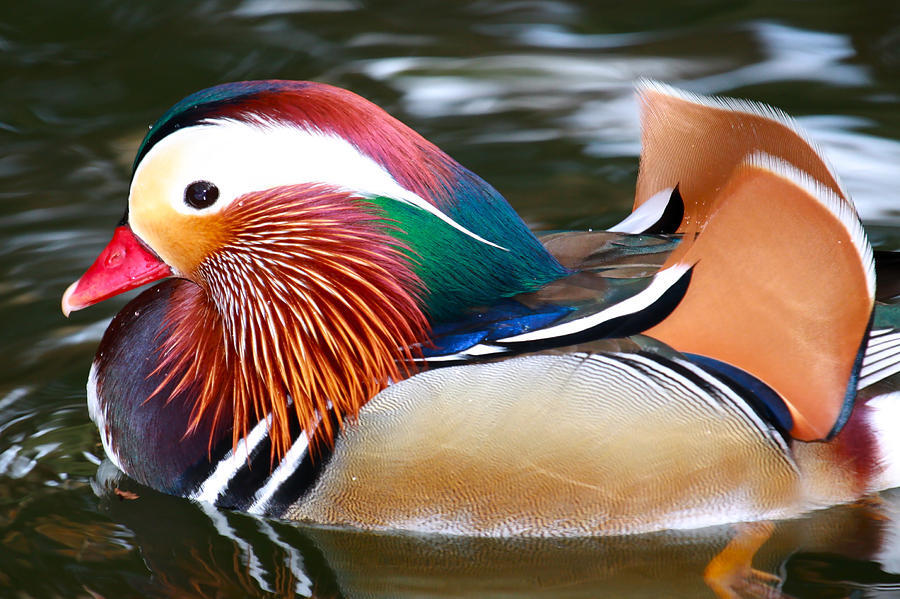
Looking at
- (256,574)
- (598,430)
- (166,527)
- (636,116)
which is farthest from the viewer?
(636,116)

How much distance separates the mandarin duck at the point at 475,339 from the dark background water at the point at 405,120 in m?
0.13

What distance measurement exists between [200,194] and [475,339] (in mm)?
787

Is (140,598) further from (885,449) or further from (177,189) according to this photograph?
(885,449)

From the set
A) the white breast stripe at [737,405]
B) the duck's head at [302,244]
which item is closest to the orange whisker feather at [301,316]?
the duck's head at [302,244]

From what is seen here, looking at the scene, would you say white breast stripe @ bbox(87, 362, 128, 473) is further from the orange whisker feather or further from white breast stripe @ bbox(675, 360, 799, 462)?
white breast stripe @ bbox(675, 360, 799, 462)

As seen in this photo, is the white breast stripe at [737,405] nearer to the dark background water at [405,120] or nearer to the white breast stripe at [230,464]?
the dark background water at [405,120]

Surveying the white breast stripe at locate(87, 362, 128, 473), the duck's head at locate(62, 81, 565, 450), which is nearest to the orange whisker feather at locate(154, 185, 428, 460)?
the duck's head at locate(62, 81, 565, 450)

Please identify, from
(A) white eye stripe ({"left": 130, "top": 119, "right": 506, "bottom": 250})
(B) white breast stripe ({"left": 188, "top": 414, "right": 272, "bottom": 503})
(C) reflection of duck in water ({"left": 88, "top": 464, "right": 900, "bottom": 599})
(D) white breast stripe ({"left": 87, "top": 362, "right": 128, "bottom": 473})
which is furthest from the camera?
(D) white breast stripe ({"left": 87, "top": 362, "right": 128, "bottom": 473})

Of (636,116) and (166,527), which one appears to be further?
(636,116)

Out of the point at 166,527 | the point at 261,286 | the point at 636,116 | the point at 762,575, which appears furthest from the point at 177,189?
the point at 636,116

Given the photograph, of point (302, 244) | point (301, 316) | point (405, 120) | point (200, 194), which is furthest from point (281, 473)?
point (405, 120)

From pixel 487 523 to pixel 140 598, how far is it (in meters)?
0.92

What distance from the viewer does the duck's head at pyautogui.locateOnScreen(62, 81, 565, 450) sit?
308cm

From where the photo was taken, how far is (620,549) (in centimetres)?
325
